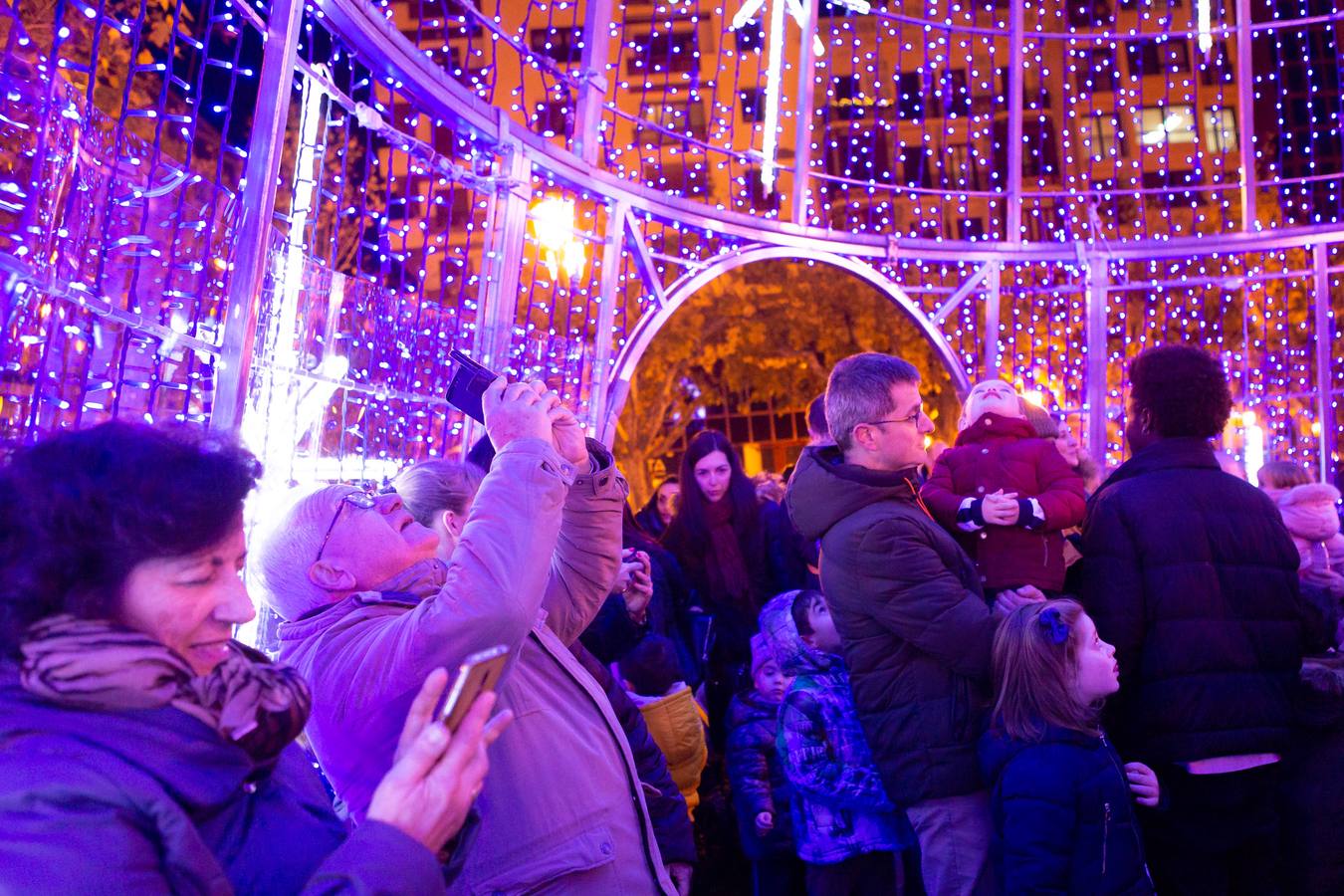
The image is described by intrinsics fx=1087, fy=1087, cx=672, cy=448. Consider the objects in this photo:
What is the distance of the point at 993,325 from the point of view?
9.65 metres

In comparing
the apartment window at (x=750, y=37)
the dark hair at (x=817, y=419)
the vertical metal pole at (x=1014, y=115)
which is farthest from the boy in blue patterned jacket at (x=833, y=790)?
the vertical metal pole at (x=1014, y=115)

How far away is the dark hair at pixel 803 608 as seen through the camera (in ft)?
10.7

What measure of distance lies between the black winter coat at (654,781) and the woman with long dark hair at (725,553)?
A: 5.38 ft

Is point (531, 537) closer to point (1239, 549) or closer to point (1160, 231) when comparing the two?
point (1239, 549)

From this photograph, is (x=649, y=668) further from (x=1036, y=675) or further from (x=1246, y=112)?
(x=1246, y=112)

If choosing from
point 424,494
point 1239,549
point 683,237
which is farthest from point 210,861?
point 683,237

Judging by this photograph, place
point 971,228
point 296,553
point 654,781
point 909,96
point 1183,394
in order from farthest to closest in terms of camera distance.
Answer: point 971,228
point 909,96
point 1183,394
point 654,781
point 296,553

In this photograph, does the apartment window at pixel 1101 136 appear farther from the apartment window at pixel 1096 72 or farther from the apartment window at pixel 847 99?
the apartment window at pixel 847 99

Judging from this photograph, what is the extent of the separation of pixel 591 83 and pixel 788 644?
14.0ft

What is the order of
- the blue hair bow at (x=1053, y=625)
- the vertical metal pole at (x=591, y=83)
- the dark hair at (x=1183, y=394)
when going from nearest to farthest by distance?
the blue hair bow at (x=1053, y=625), the dark hair at (x=1183, y=394), the vertical metal pole at (x=591, y=83)

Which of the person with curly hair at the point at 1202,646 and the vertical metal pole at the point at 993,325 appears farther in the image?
the vertical metal pole at the point at 993,325

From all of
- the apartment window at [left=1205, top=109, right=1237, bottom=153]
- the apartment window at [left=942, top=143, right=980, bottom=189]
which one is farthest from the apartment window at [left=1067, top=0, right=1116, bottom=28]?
the apartment window at [left=942, top=143, right=980, bottom=189]

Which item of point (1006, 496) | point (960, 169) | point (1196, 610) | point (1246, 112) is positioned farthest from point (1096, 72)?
point (1196, 610)

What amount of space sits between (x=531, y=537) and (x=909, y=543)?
3.89 feet
